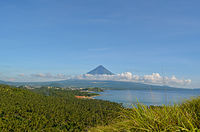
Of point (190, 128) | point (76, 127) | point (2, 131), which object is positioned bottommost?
point (76, 127)

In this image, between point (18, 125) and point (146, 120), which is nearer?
point (146, 120)

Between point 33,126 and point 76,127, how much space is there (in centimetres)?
Result: 1272

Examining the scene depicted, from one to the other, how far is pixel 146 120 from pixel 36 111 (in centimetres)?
6422

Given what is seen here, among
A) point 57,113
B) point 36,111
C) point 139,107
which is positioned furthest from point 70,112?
point 139,107

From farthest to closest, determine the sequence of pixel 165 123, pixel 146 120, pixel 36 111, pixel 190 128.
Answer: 1. pixel 36 111
2. pixel 146 120
3. pixel 165 123
4. pixel 190 128

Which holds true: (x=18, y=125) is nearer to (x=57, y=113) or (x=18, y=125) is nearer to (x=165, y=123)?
(x=57, y=113)

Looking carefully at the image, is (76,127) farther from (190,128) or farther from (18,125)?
(190,128)

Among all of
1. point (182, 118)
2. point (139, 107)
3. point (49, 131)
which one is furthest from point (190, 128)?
point (49, 131)

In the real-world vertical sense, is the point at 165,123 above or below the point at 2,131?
above

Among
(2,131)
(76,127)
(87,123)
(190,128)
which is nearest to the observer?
(190,128)

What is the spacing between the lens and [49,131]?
148 feet

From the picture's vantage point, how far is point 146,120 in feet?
19.7

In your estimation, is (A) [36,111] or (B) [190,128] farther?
(A) [36,111]

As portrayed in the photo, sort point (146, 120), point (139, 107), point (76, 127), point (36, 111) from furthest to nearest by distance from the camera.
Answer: point (36, 111), point (76, 127), point (139, 107), point (146, 120)
